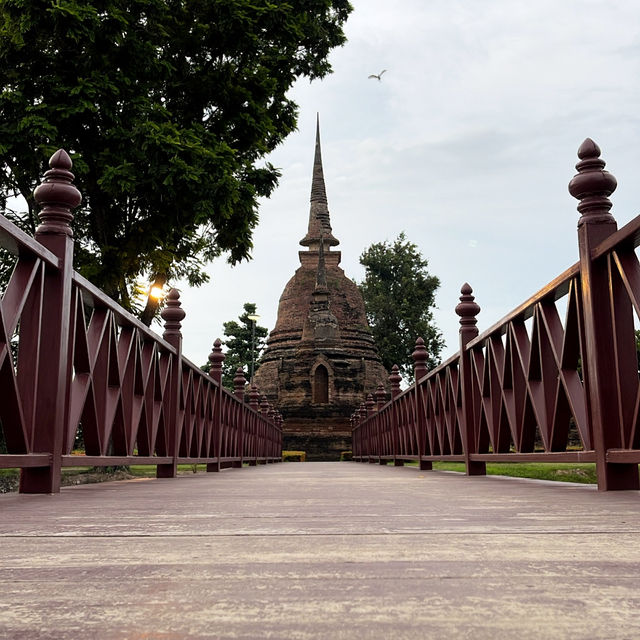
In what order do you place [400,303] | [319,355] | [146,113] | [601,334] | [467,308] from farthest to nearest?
[400,303]
[319,355]
[146,113]
[467,308]
[601,334]

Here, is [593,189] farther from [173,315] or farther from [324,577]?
[173,315]

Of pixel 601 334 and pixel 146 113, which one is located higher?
pixel 146 113

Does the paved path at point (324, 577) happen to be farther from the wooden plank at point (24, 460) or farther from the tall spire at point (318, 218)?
the tall spire at point (318, 218)

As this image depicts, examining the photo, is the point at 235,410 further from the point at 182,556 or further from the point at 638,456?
the point at 182,556

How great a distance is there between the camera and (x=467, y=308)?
5047 mm

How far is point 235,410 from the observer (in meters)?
9.02

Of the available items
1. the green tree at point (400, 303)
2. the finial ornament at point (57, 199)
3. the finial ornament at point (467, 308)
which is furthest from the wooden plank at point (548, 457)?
the green tree at point (400, 303)

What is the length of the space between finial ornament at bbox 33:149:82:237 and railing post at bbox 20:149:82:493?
1 cm

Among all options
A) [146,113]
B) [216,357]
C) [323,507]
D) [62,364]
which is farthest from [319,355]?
[323,507]

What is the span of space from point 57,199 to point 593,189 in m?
2.35

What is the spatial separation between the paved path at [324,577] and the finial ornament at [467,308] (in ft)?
Result: 11.1

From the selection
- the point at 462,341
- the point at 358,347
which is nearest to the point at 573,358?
the point at 462,341

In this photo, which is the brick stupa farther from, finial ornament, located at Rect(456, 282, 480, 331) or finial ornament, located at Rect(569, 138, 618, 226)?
finial ornament, located at Rect(569, 138, 618, 226)

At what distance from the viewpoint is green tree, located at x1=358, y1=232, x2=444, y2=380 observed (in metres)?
39.2
